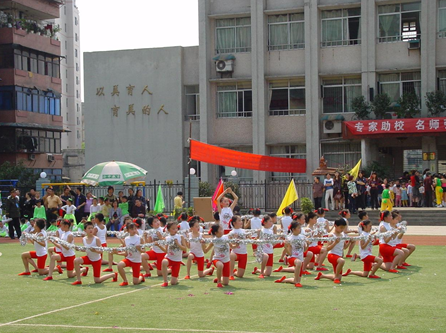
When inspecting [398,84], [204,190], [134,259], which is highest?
[398,84]

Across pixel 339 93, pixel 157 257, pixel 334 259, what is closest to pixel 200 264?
pixel 157 257

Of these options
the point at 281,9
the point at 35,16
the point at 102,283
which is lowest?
the point at 102,283

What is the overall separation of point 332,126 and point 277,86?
3862 millimetres

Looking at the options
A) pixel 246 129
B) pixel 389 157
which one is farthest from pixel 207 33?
pixel 389 157

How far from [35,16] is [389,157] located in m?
27.5

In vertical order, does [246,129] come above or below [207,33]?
below

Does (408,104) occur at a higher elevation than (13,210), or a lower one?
higher

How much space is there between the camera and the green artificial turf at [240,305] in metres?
9.13

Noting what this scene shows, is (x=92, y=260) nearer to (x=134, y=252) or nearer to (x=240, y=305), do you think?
(x=134, y=252)

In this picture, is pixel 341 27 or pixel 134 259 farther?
pixel 341 27

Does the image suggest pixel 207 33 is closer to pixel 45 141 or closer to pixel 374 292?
pixel 45 141

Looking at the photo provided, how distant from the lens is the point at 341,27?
34500 millimetres

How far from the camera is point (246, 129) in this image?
36.0 m

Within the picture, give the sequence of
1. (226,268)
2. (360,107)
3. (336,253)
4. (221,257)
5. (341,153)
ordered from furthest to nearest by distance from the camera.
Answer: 1. (341,153)
2. (360,107)
3. (336,253)
4. (221,257)
5. (226,268)
